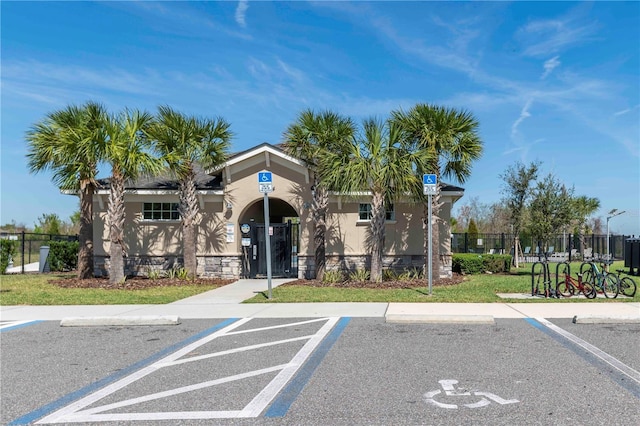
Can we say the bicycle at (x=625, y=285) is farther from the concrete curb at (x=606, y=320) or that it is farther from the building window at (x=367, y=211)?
the building window at (x=367, y=211)

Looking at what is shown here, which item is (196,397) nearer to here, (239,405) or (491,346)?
(239,405)

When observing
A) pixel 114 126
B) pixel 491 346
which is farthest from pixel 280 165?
pixel 491 346

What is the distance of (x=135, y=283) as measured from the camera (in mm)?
17141

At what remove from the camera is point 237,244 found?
760 inches

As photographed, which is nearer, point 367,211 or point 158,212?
point 367,211

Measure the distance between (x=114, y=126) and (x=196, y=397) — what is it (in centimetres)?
1360

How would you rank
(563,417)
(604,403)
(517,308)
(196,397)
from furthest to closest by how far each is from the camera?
(517,308)
(196,397)
(604,403)
(563,417)

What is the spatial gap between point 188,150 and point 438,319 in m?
11.3

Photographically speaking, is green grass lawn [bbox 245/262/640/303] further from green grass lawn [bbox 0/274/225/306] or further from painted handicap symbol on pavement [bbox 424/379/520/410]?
painted handicap symbol on pavement [bbox 424/379/520/410]

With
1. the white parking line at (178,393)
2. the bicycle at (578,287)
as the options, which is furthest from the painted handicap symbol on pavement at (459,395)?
the bicycle at (578,287)

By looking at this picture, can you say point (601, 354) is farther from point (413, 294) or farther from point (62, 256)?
point (62, 256)

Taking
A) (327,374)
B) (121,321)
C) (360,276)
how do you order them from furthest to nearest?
(360,276)
(121,321)
(327,374)

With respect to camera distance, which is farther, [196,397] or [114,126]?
[114,126]

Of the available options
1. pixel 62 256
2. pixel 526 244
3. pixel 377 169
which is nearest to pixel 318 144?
pixel 377 169
